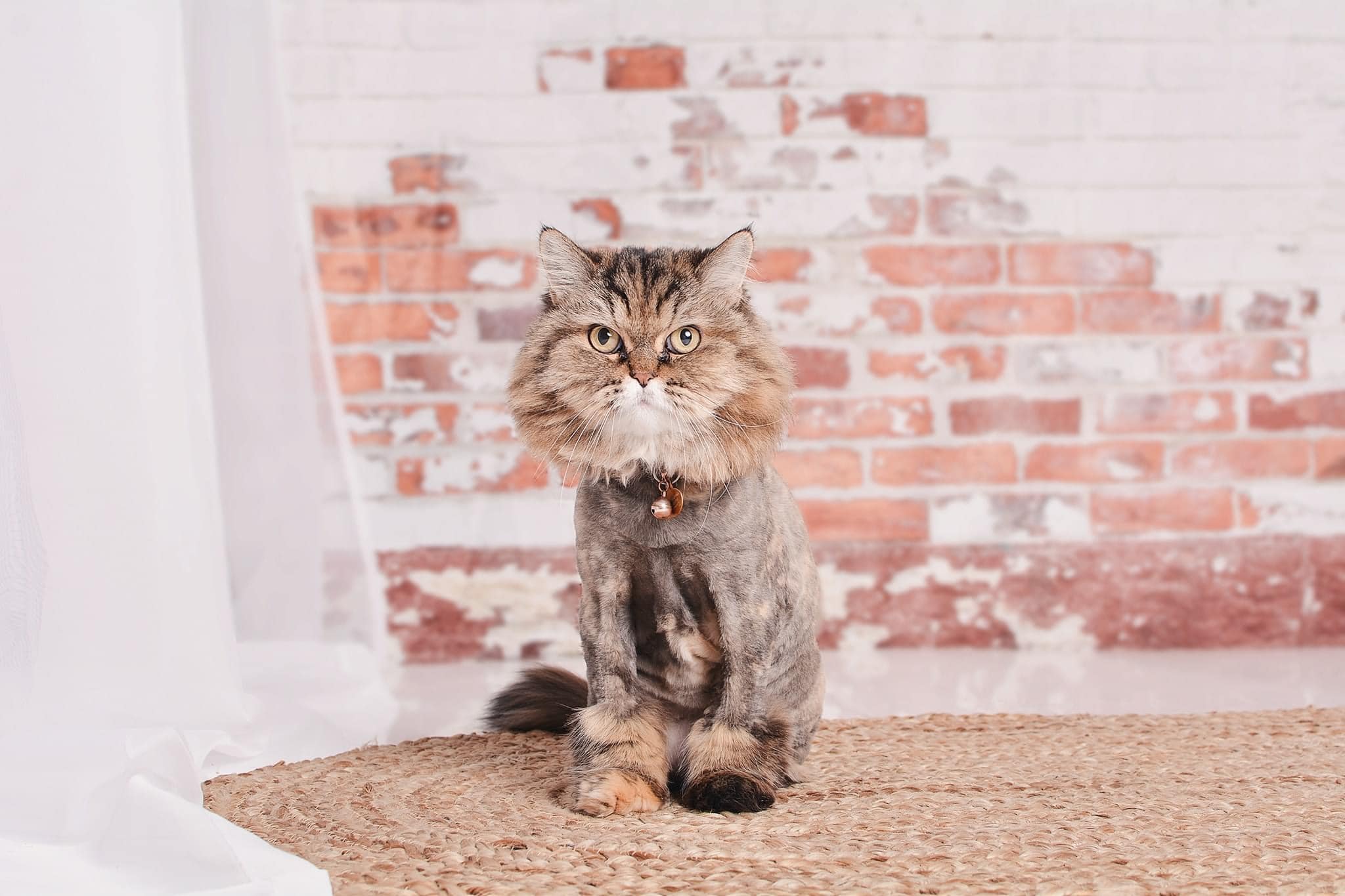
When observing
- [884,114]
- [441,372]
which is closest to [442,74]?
[441,372]

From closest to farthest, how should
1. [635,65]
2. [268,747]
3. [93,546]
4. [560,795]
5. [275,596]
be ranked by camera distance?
[93,546], [560,795], [268,747], [275,596], [635,65]

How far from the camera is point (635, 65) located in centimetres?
212

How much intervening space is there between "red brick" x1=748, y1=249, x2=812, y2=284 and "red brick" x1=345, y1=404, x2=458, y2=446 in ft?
2.11

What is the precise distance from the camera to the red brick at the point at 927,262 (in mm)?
2156

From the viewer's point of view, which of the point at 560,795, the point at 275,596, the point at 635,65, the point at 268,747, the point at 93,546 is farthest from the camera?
the point at 635,65

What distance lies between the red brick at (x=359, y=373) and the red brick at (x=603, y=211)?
1.55 feet

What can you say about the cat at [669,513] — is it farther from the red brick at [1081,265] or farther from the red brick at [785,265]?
the red brick at [1081,265]

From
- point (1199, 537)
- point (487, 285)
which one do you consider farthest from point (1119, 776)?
point (487, 285)

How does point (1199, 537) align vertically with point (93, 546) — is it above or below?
below

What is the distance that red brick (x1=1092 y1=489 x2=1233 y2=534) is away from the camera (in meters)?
2.17

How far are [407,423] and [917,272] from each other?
101 centimetres

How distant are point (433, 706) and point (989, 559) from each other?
1063 mm

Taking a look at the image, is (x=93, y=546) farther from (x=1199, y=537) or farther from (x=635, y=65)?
(x=1199, y=537)

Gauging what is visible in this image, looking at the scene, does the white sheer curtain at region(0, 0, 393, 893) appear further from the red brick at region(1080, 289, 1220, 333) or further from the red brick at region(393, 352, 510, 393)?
the red brick at region(1080, 289, 1220, 333)
